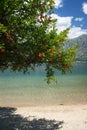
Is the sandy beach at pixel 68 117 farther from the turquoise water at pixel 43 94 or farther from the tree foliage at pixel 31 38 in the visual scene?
the turquoise water at pixel 43 94

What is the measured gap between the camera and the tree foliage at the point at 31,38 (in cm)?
1305

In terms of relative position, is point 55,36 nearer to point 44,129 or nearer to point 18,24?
point 18,24

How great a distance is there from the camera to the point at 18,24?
526 inches

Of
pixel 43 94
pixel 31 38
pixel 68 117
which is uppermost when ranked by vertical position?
pixel 31 38

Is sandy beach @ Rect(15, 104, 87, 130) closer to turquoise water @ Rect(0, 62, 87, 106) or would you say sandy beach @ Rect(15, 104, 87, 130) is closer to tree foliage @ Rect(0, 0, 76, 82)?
tree foliage @ Rect(0, 0, 76, 82)

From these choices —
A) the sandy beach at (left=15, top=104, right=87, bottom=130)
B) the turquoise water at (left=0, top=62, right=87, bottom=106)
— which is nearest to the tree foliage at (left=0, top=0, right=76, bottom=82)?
the sandy beach at (left=15, top=104, right=87, bottom=130)

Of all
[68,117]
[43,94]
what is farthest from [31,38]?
[43,94]

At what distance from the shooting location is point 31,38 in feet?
44.0

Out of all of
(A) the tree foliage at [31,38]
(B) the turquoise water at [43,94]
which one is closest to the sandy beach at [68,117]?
(A) the tree foliage at [31,38]

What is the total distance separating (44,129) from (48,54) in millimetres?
5410

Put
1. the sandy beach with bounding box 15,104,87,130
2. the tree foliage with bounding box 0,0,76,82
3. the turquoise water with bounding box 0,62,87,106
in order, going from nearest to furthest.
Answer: the tree foliage with bounding box 0,0,76,82
the sandy beach with bounding box 15,104,87,130
the turquoise water with bounding box 0,62,87,106

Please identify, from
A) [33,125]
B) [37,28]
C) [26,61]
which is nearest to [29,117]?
[33,125]

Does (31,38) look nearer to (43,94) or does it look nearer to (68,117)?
(68,117)

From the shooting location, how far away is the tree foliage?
514 inches
